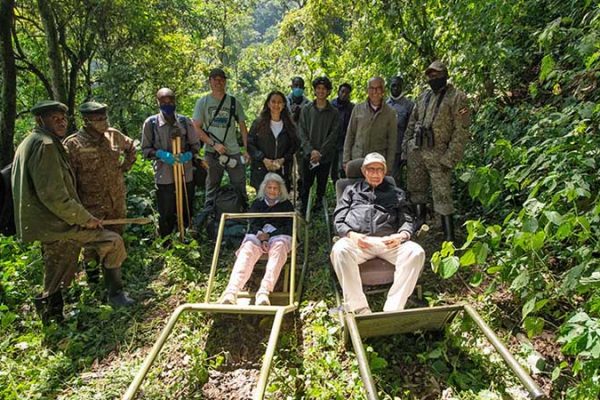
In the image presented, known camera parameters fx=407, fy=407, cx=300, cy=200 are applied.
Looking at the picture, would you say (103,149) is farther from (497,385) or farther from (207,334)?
(497,385)

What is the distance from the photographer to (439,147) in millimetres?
4996

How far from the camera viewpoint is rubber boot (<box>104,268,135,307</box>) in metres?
4.56

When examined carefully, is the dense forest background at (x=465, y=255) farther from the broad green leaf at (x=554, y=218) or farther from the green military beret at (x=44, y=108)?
the green military beret at (x=44, y=108)

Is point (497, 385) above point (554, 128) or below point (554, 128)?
below

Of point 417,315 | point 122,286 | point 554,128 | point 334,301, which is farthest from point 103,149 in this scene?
point 554,128

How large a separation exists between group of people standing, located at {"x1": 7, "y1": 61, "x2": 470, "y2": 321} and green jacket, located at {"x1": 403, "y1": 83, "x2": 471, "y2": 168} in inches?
0.5

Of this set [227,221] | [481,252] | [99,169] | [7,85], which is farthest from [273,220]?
[7,85]

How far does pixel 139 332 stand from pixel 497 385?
3.34 m

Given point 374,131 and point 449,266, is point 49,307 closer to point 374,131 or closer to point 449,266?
point 449,266

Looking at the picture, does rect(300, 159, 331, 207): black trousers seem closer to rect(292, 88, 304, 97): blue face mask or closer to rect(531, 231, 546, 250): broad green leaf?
rect(292, 88, 304, 97): blue face mask

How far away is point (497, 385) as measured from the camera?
317 centimetres

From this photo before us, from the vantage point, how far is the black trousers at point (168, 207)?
561 centimetres

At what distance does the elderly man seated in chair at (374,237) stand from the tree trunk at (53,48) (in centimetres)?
737

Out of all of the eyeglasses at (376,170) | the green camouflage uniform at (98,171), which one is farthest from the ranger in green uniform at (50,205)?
the eyeglasses at (376,170)
